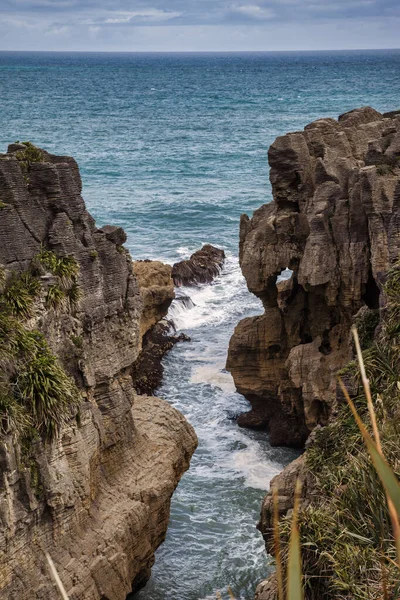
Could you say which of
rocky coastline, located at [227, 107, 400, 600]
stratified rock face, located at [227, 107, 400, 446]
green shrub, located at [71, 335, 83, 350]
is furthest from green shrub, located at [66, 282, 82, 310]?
stratified rock face, located at [227, 107, 400, 446]

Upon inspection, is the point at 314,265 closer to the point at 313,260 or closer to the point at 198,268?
the point at 313,260

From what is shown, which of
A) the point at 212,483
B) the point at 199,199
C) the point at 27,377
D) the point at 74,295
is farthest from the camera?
the point at 199,199

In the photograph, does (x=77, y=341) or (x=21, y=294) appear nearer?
(x=21, y=294)

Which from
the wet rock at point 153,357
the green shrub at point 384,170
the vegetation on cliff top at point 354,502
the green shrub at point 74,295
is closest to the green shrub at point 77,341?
Result: the green shrub at point 74,295

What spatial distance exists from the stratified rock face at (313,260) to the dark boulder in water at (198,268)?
44.4ft

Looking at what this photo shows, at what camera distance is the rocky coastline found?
2148 centimetres

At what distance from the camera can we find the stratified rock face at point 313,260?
73.2 feet

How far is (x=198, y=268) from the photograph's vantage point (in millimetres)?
41469

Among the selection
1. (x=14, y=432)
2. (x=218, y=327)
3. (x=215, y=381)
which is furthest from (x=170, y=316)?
(x=14, y=432)

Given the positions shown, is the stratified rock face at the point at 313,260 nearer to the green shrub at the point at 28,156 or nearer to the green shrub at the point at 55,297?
the green shrub at the point at 55,297

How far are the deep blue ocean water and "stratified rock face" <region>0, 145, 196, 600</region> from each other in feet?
9.56

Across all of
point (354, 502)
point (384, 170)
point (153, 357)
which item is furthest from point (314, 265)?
point (153, 357)

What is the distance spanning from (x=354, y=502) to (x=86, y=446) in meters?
5.01

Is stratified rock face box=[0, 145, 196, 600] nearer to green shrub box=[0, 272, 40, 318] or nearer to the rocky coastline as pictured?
green shrub box=[0, 272, 40, 318]
